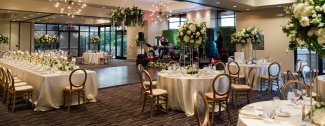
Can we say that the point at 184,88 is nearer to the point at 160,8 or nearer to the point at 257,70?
the point at 257,70

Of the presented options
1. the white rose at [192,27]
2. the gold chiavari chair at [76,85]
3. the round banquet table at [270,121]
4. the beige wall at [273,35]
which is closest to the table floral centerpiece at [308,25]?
the round banquet table at [270,121]

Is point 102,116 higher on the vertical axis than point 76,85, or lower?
lower

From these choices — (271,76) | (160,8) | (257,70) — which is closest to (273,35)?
(257,70)

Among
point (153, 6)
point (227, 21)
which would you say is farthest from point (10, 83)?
point (227, 21)

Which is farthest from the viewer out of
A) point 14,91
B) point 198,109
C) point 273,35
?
point 273,35

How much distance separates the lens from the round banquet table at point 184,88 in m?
5.41

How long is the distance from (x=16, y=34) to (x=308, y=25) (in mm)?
22226

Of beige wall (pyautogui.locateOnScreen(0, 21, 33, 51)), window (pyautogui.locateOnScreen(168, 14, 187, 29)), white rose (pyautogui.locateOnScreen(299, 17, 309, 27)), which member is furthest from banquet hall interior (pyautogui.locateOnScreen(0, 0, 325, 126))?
beige wall (pyautogui.locateOnScreen(0, 21, 33, 51))

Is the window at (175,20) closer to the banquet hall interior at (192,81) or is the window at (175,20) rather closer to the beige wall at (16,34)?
the banquet hall interior at (192,81)

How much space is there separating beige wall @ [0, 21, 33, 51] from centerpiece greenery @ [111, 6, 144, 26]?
1460 cm

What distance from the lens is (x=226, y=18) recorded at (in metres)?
16.1

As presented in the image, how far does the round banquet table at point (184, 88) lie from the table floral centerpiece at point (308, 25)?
3146 millimetres

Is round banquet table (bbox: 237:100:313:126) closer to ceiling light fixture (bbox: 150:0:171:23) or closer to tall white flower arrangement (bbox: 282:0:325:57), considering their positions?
tall white flower arrangement (bbox: 282:0:325:57)

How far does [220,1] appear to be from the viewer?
34.5 ft
